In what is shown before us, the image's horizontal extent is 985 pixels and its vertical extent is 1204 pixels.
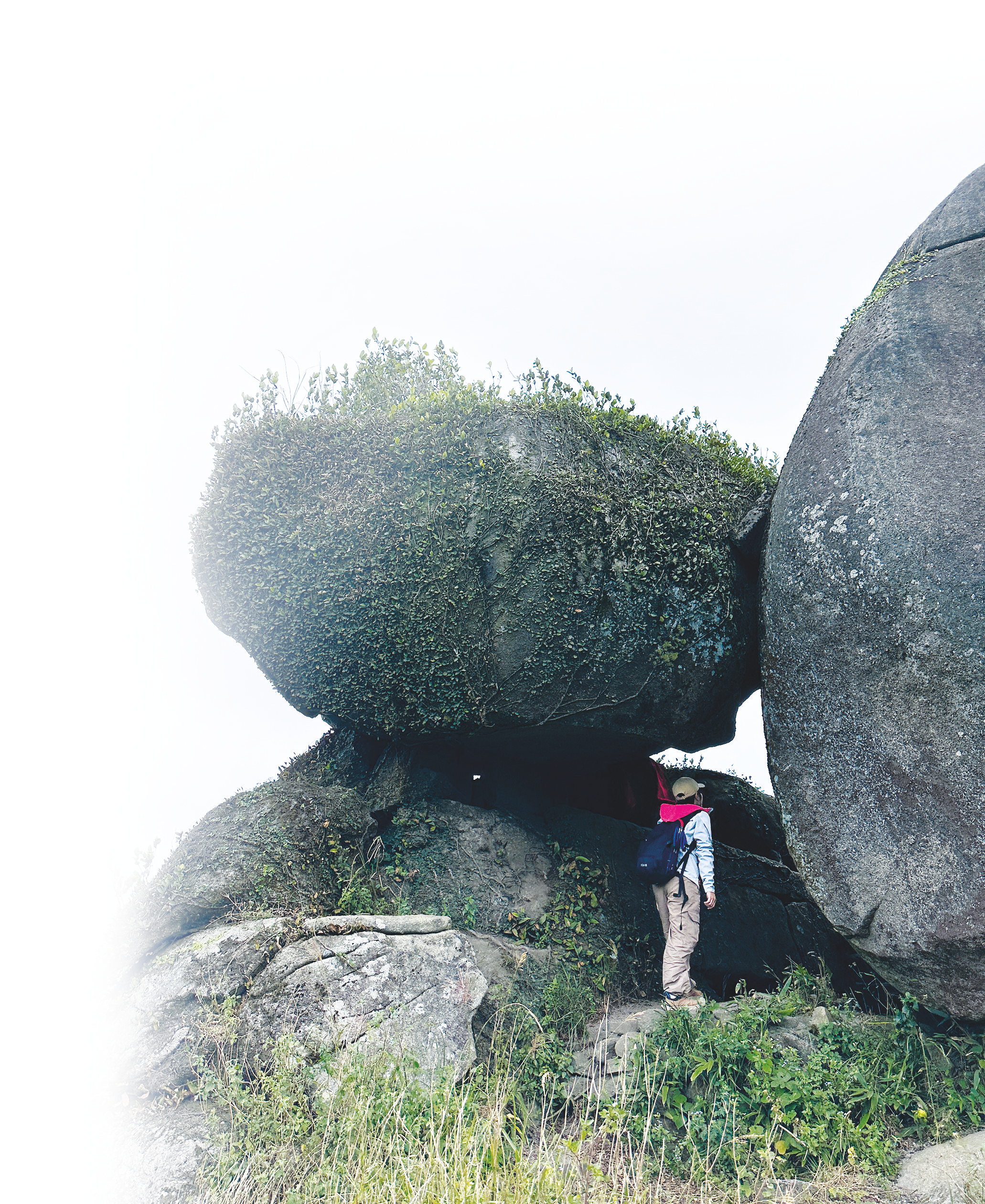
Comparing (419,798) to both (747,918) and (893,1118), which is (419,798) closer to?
(747,918)

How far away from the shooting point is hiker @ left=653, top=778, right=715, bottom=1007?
21.7 ft

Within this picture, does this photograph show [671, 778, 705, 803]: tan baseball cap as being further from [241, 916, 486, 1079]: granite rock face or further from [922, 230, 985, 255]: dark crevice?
[922, 230, 985, 255]: dark crevice

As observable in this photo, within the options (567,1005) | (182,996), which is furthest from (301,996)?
(567,1005)

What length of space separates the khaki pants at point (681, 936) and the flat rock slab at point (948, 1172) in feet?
6.36

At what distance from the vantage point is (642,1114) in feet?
17.5

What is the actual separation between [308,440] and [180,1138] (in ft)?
18.1

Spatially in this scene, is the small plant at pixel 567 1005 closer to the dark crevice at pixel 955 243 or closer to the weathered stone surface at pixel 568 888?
the weathered stone surface at pixel 568 888

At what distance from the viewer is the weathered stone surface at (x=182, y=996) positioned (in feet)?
18.5

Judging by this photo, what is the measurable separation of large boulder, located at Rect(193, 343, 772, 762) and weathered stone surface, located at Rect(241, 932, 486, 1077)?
6.82 feet

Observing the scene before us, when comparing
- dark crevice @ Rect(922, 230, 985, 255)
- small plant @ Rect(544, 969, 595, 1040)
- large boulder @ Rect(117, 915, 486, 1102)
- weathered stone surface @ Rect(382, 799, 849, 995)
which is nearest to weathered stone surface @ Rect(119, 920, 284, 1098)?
large boulder @ Rect(117, 915, 486, 1102)

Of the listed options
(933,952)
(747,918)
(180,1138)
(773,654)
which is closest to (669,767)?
(747,918)

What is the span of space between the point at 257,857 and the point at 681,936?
3.56m

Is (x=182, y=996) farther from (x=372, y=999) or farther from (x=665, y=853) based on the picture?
(x=665, y=853)

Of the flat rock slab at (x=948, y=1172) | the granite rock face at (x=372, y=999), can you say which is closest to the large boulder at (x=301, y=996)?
the granite rock face at (x=372, y=999)
